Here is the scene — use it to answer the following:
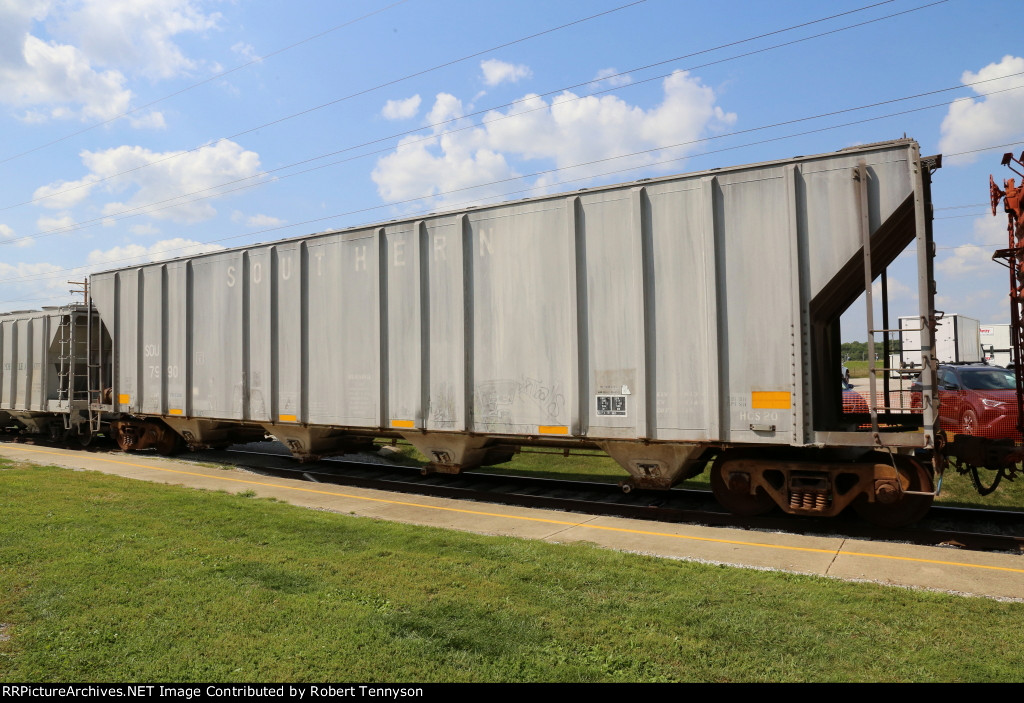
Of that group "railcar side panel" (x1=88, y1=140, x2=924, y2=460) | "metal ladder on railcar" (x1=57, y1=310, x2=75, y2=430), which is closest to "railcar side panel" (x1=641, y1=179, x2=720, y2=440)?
"railcar side panel" (x1=88, y1=140, x2=924, y2=460)

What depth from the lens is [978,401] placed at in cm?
1255

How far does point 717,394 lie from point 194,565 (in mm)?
6038

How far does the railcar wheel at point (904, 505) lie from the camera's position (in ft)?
25.0

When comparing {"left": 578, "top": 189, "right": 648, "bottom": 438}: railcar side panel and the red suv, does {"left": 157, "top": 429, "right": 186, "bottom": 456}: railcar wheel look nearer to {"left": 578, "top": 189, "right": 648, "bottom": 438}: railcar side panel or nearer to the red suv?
{"left": 578, "top": 189, "right": 648, "bottom": 438}: railcar side panel

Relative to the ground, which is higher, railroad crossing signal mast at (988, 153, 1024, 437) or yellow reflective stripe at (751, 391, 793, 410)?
railroad crossing signal mast at (988, 153, 1024, 437)

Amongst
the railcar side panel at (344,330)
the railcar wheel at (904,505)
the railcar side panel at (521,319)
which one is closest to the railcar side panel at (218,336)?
the railcar side panel at (344,330)

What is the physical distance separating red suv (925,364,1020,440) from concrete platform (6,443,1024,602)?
502 centimetres

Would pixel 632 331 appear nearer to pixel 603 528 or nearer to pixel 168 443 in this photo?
pixel 603 528

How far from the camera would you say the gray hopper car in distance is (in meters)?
7.71

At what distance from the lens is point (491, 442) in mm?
10641

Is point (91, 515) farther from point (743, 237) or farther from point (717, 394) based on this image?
point (743, 237)

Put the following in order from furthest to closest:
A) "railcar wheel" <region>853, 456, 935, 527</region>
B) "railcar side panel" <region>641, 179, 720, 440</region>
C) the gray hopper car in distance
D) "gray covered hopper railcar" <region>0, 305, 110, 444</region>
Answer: "gray covered hopper railcar" <region>0, 305, 110, 444</region> < "railcar side panel" <region>641, 179, 720, 440</region> < the gray hopper car in distance < "railcar wheel" <region>853, 456, 935, 527</region>

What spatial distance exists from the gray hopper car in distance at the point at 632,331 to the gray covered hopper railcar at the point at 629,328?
3 cm

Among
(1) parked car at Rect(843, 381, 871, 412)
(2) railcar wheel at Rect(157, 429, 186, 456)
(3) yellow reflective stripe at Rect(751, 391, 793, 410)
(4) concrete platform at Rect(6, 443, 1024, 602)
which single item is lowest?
(4) concrete platform at Rect(6, 443, 1024, 602)
